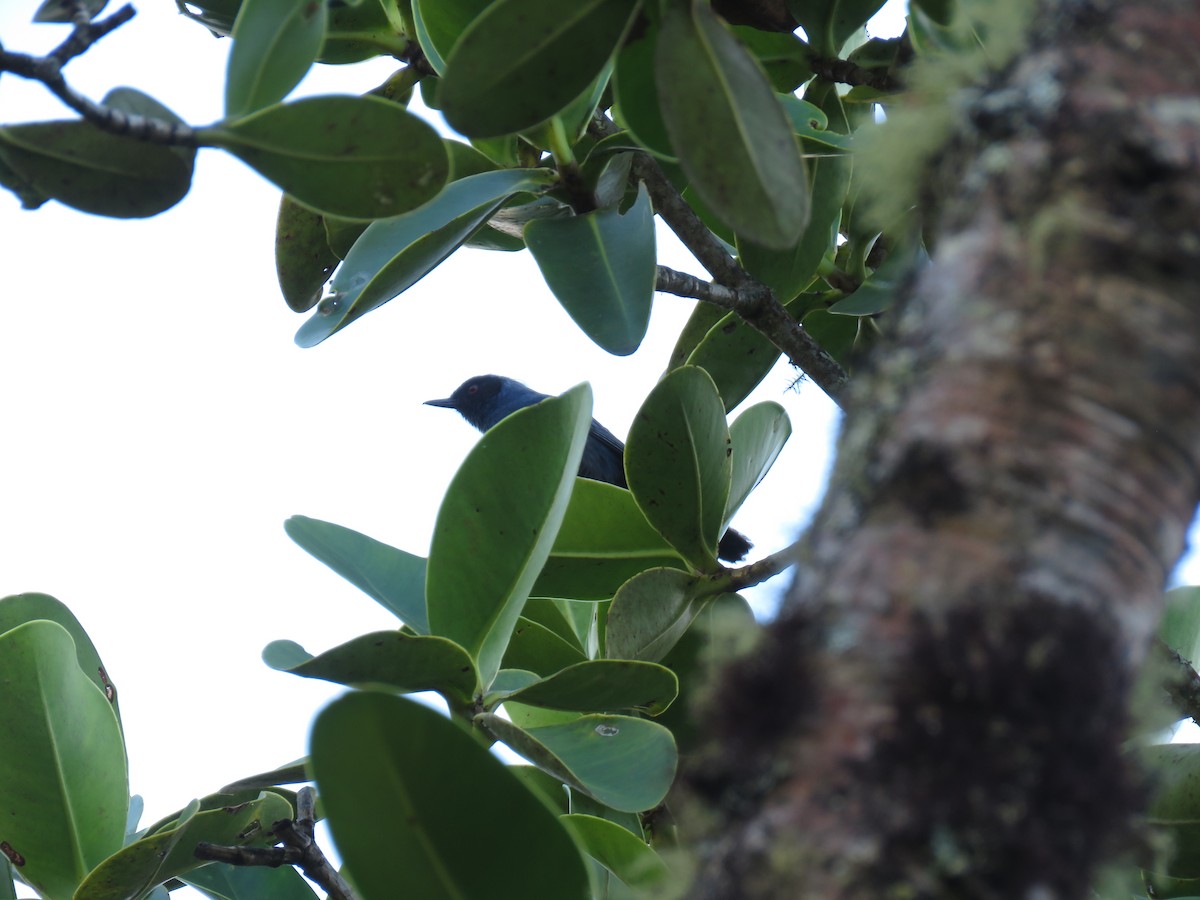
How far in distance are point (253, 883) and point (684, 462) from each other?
3.77 feet

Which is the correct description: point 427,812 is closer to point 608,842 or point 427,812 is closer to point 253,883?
point 608,842

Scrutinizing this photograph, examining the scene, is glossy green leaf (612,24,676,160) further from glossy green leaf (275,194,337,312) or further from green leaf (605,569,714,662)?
glossy green leaf (275,194,337,312)

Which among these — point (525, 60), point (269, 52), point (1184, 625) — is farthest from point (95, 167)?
point (1184, 625)

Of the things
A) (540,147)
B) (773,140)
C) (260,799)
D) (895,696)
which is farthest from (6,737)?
(895,696)

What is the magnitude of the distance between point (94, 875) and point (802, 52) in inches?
76.4

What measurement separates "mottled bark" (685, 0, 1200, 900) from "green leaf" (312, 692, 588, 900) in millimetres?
378

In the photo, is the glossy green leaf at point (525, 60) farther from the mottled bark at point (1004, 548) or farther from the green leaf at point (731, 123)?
the mottled bark at point (1004, 548)

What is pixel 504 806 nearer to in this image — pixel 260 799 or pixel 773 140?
pixel 773 140

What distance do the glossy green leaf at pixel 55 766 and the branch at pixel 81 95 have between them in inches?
38.7

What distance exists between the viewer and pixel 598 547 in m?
2.21

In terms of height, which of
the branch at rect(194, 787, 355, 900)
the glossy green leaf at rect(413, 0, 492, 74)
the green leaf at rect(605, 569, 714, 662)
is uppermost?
the glossy green leaf at rect(413, 0, 492, 74)

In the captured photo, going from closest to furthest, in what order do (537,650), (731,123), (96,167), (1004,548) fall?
1. (1004,548)
2. (731,123)
3. (96,167)
4. (537,650)

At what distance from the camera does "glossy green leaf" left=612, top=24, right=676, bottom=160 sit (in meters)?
1.41

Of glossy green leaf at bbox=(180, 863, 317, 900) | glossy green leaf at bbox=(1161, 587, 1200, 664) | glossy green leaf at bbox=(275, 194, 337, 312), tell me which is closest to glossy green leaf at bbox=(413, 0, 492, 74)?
glossy green leaf at bbox=(275, 194, 337, 312)
